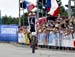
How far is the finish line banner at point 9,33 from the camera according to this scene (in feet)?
147

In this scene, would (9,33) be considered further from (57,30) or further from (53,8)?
(57,30)

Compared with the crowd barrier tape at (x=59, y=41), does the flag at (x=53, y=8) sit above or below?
above

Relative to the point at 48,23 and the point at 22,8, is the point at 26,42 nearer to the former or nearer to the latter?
the point at 48,23

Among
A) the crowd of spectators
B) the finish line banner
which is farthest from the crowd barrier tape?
the finish line banner

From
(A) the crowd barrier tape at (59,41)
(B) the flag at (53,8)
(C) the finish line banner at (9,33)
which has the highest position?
(B) the flag at (53,8)

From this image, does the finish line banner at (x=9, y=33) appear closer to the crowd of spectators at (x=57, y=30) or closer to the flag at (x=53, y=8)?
the flag at (x=53, y=8)

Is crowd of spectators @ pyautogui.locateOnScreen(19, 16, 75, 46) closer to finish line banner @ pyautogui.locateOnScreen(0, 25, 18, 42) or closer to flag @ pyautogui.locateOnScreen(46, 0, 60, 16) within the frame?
flag @ pyautogui.locateOnScreen(46, 0, 60, 16)

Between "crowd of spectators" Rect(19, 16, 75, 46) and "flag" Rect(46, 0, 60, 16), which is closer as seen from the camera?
"crowd of spectators" Rect(19, 16, 75, 46)

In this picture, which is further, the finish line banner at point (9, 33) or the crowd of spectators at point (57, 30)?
the finish line banner at point (9, 33)

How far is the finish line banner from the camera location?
4484cm

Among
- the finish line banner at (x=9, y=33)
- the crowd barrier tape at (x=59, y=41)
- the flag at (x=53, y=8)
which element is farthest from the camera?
the finish line banner at (x=9, y=33)

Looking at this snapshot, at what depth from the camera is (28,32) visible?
36.3 metres

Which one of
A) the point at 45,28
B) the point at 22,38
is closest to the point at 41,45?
the point at 45,28

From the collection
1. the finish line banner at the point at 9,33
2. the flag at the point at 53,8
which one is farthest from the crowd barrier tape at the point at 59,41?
the finish line banner at the point at 9,33
